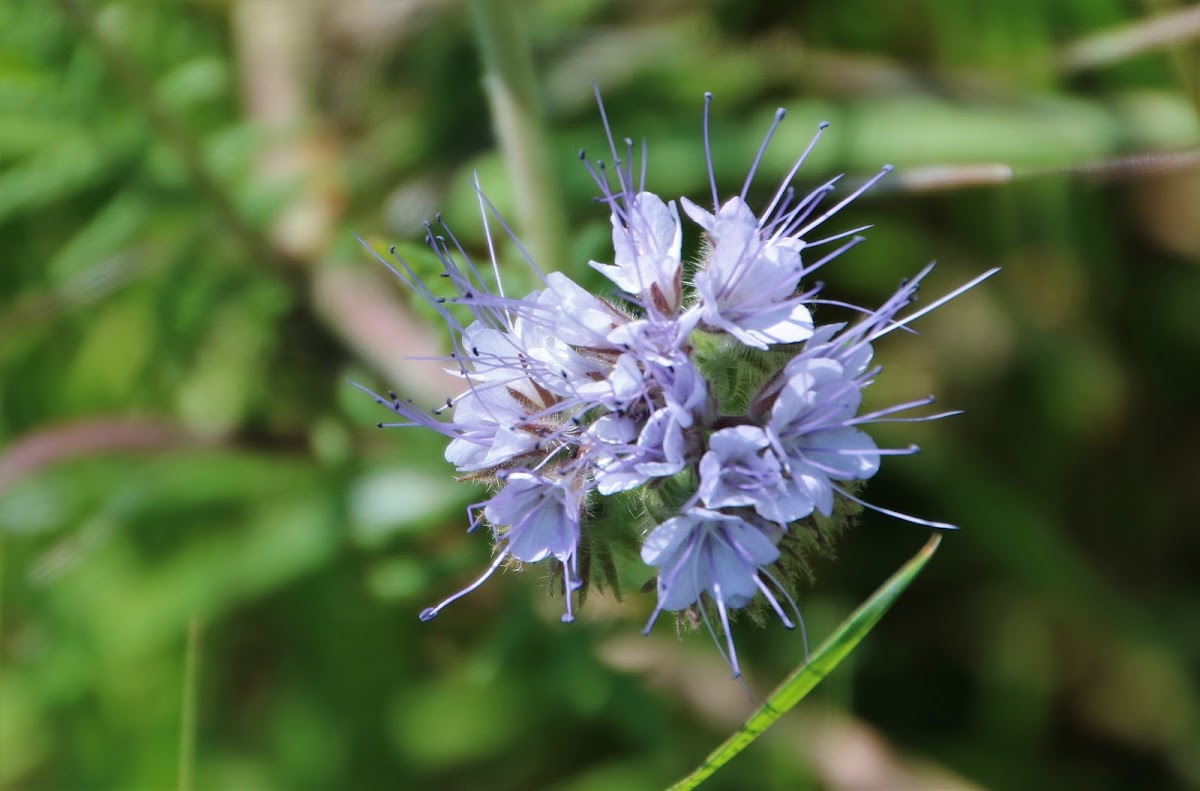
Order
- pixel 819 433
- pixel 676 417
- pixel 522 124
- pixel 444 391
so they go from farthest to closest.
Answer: pixel 444 391, pixel 522 124, pixel 819 433, pixel 676 417

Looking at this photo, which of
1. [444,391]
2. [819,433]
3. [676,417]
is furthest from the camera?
[444,391]

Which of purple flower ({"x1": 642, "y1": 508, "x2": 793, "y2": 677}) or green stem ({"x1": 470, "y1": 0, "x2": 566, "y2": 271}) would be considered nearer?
purple flower ({"x1": 642, "y1": 508, "x2": 793, "y2": 677})

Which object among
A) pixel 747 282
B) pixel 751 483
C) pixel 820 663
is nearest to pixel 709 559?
pixel 751 483

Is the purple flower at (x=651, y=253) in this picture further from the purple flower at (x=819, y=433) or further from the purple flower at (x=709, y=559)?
the purple flower at (x=709, y=559)

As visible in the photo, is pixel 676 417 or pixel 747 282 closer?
pixel 676 417

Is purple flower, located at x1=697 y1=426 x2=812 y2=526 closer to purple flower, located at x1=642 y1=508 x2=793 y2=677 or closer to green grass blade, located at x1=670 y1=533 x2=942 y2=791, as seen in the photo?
purple flower, located at x1=642 y1=508 x2=793 y2=677

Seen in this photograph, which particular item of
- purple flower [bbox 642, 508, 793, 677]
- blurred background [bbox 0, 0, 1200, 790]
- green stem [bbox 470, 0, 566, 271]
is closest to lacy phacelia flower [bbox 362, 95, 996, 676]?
purple flower [bbox 642, 508, 793, 677]

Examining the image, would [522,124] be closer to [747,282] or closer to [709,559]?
[747,282]

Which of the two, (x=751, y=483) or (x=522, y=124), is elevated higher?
(x=522, y=124)
